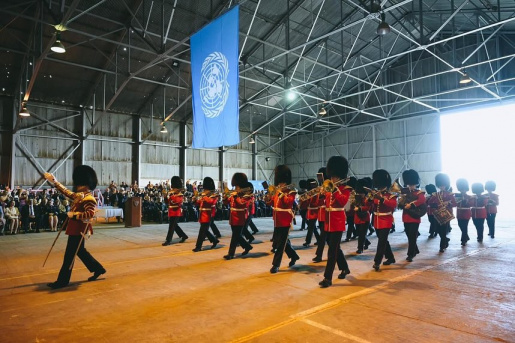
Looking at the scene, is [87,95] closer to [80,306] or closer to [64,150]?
[64,150]

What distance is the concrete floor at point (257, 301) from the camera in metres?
3.20

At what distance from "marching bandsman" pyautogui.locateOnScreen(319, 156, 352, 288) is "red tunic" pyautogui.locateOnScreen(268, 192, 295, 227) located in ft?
2.89

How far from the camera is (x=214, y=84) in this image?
29.1 feet

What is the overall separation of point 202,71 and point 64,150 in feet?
50.3

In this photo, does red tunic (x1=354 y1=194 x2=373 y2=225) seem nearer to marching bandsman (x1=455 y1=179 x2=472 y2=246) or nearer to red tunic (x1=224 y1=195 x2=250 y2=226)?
red tunic (x1=224 y1=195 x2=250 y2=226)

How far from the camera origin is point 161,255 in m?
7.41

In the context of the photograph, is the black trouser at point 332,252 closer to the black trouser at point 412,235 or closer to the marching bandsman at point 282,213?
the marching bandsman at point 282,213

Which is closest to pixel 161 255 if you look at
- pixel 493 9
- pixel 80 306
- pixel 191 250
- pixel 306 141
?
pixel 191 250

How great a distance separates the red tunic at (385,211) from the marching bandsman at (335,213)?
1177 millimetres

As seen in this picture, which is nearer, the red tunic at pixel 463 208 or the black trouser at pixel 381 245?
the black trouser at pixel 381 245

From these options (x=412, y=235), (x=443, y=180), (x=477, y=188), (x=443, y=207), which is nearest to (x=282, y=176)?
(x=412, y=235)

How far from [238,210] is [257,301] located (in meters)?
3.08

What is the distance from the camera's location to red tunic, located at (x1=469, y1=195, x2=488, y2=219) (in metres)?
9.07

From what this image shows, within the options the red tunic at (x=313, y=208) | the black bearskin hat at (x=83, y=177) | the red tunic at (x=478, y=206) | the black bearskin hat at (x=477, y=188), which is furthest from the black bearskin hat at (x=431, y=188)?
the black bearskin hat at (x=83, y=177)
